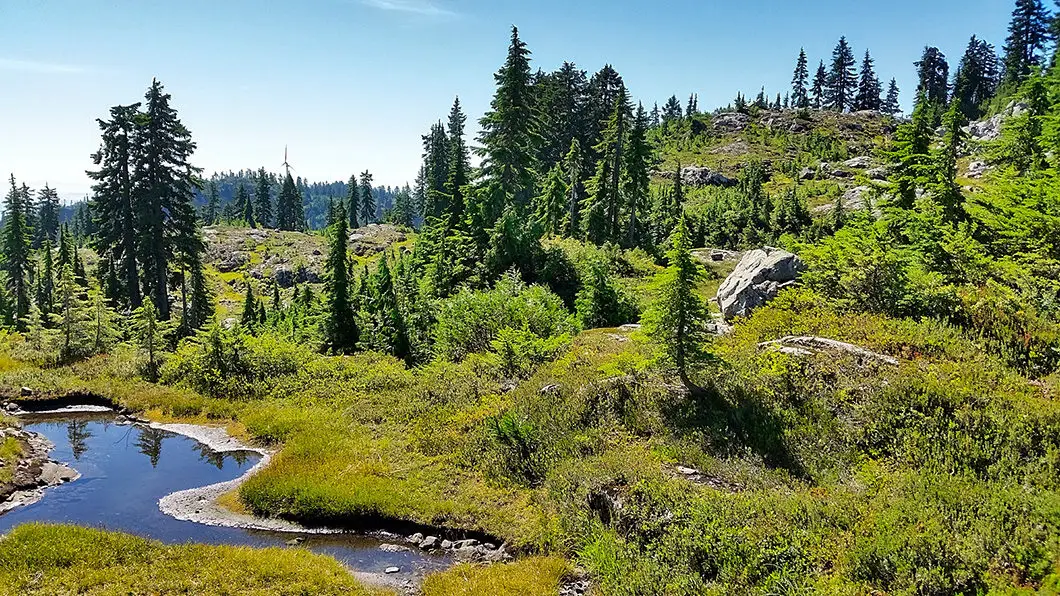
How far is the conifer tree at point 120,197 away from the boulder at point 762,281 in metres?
40.0

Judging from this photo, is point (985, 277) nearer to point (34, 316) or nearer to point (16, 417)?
point (16, 417)

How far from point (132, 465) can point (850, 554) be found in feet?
73.8

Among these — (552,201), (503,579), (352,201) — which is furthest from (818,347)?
(352,201)

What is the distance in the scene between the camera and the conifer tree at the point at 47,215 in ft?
402

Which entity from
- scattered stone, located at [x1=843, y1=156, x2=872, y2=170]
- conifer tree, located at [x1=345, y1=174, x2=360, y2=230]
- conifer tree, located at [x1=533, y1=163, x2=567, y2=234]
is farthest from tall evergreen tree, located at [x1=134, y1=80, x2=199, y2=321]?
conifer tree, located at [x1=345, y1=174, x2=360, y2=230]

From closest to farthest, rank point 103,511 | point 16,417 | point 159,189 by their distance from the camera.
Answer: point 103,511
point 16,417
point 159,189

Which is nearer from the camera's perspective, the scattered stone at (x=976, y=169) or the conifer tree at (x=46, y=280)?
the scattered stone at (x=976, y=169)

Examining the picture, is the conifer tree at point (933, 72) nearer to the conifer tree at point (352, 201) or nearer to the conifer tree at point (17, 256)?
the conifer tree at point (352, 201)

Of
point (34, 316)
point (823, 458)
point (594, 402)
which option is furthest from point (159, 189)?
point (823, 458)

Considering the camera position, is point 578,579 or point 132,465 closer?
point 578,579

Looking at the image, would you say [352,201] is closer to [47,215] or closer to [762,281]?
[47,215]

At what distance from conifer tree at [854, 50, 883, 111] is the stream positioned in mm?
145825

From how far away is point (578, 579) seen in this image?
13164mm

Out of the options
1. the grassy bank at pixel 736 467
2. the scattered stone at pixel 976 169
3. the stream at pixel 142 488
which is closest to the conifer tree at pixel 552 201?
the grassy bank at pixel 736 467
